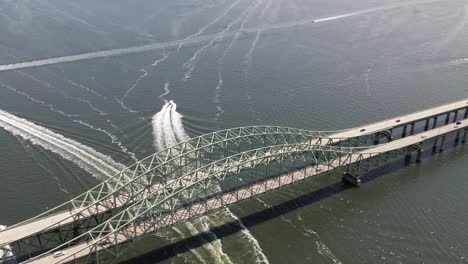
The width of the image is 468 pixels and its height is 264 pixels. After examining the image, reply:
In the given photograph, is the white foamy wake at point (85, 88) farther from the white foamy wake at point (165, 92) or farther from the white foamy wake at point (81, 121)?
the white foamy wake at point (165, 92)

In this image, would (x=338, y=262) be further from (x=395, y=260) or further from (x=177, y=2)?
(x=177, y=2)

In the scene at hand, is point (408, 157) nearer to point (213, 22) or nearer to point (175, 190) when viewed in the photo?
point (175, 190)

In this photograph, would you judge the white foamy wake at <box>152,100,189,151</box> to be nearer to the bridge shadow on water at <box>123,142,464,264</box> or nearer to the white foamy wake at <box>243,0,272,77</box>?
the bridge shadow on water at <box>123,142,464,264</box>

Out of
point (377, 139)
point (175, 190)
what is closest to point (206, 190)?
point (175, 190)

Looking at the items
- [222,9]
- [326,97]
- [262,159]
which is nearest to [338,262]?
[262,159]

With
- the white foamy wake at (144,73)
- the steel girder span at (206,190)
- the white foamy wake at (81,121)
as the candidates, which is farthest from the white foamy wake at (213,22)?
the steel girder span at (206,190)

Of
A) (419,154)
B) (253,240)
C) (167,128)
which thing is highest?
(167,128)
